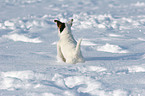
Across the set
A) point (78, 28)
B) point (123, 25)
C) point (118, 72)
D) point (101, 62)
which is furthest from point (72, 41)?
point (123, 25)

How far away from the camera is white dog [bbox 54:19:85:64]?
350cm

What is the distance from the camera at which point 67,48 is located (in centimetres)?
354

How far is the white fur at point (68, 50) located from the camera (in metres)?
3.50

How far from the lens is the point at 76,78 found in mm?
2967

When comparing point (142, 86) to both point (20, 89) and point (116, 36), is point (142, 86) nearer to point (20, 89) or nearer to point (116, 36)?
point (20, 89)

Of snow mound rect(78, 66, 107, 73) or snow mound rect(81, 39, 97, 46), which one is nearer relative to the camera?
snow mound rect(78, 66, 107, 73)

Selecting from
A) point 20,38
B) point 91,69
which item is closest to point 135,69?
point 91,69

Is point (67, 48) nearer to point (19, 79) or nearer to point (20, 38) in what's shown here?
point (19, 79)

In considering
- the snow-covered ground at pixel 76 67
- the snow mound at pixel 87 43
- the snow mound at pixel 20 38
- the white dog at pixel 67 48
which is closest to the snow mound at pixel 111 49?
the snow-covered ground at pixel 76 67

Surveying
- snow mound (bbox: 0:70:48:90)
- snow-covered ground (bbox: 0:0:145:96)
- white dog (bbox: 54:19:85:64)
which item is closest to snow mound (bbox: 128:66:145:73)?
snow-covered ground (bbox: 0:0:145:96)

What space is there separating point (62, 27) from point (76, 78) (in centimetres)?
90

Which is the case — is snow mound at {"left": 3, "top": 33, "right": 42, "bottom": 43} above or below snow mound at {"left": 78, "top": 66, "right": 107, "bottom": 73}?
below

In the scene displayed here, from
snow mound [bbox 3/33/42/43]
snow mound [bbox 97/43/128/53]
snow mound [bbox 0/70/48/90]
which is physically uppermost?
snow mound [bbox 0/70/48/90]

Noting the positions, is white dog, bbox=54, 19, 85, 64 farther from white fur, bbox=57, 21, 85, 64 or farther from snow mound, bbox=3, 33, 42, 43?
snow mound, bbox=3, 33, 42, 43
